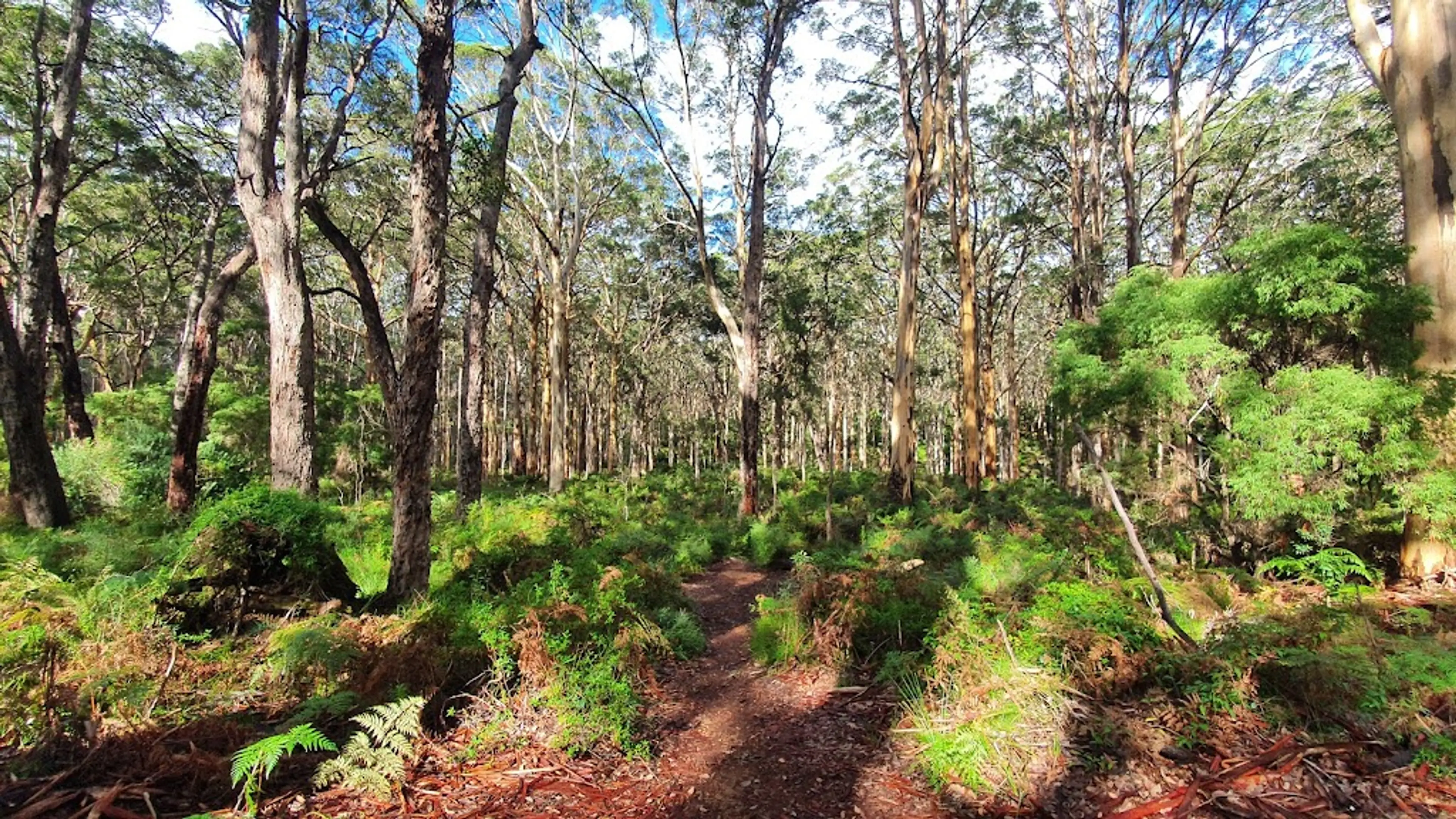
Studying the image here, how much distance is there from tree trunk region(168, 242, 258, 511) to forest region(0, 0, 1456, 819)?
6cm

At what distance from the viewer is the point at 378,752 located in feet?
10.7

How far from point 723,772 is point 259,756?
2.50 meters

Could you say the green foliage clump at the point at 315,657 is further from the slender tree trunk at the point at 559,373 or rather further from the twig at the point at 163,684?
the slender tree trunk at the point at 559,373

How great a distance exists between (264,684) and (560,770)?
2041 mm

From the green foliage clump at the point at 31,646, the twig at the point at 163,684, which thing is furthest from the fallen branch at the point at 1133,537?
the green foliage clump at the point at 31,646

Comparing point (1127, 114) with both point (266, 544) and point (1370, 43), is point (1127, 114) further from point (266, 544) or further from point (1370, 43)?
point (266, 544)

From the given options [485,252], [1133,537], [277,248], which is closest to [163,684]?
[277,248]

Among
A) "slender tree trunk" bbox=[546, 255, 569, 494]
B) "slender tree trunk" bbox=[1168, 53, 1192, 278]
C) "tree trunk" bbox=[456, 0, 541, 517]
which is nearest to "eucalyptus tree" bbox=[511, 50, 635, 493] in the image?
"slender tree trunk" bbox=[546, 255, 569, 494]

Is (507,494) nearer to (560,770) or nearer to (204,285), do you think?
(204,285)

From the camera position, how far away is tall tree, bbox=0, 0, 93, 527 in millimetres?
7551

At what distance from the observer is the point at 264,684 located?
12.9 feet

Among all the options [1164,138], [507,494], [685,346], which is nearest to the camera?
[507,494]

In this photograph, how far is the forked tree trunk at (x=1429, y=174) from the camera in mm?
6105

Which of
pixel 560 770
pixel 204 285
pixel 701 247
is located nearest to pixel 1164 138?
pixel 701 247
